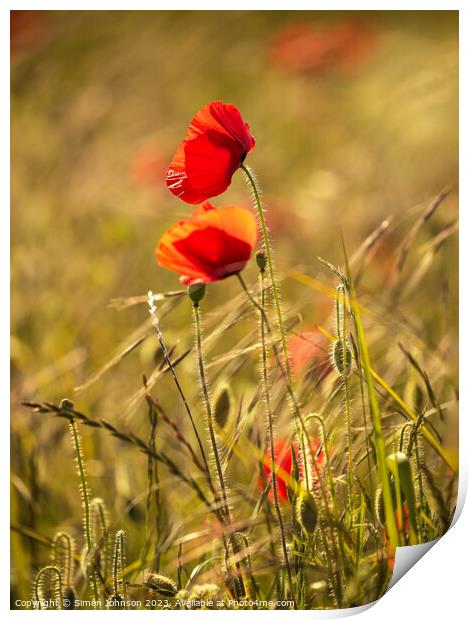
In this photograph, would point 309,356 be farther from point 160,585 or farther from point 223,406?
point 160,585

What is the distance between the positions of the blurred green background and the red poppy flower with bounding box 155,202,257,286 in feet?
0.35

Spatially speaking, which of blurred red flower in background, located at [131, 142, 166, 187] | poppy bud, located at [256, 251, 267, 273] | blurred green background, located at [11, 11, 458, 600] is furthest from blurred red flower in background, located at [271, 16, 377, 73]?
poppy bud, located at [256, 251, 267, 273]

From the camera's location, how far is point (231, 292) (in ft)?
3.37

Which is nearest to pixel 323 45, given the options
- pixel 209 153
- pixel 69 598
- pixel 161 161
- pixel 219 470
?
pixel 161 161

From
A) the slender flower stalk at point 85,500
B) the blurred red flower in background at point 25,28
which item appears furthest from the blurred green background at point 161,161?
the slender flower stalk at point 85,500

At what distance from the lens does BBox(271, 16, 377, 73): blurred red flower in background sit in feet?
2.75

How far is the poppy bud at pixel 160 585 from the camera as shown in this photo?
684mm

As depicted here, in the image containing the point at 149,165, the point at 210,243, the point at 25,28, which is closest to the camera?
the point at 210,243

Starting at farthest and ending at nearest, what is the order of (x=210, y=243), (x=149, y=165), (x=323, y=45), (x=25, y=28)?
(x=149, y=165), (x=323, y=45), (x=25, y=28), (x=210, y=243)

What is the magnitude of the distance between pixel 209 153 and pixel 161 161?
0.39m

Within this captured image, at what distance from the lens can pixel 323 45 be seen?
3.09 ft

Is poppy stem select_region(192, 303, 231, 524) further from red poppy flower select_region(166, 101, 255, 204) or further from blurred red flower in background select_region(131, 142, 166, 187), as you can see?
blurred red flower in background select_region(131, 142, 166, 187)

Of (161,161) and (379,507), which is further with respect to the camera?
(161,161)

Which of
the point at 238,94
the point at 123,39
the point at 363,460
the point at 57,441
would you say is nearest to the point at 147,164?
the point at 238,94
